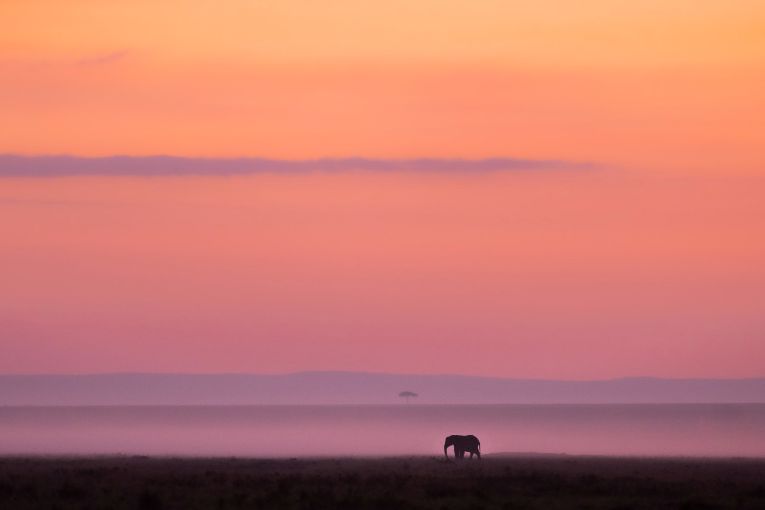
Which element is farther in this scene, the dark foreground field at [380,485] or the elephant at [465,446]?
the elephant at [465,446]

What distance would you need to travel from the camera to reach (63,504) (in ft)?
145

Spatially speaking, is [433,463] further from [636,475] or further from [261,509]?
[261,509]

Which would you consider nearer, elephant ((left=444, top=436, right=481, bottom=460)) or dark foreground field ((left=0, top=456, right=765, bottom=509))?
dark foreground field ((left=0, top=456, right=765, bottom=509))

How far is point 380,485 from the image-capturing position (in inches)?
1993

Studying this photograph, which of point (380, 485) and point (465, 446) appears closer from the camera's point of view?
point (380, 485)

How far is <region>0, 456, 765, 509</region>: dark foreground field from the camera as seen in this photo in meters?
44.6

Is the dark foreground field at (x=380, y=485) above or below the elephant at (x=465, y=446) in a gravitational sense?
below

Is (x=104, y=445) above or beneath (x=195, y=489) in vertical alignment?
above

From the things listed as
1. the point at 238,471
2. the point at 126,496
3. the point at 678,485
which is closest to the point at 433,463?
the point at 238,471

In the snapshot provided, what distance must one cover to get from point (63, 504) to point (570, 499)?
14814mm

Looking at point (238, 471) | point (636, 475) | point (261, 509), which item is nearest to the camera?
point (261, 509)

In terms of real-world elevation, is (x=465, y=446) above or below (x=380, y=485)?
above

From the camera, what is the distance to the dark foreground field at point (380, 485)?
146 ft

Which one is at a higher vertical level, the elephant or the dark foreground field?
the elephant
